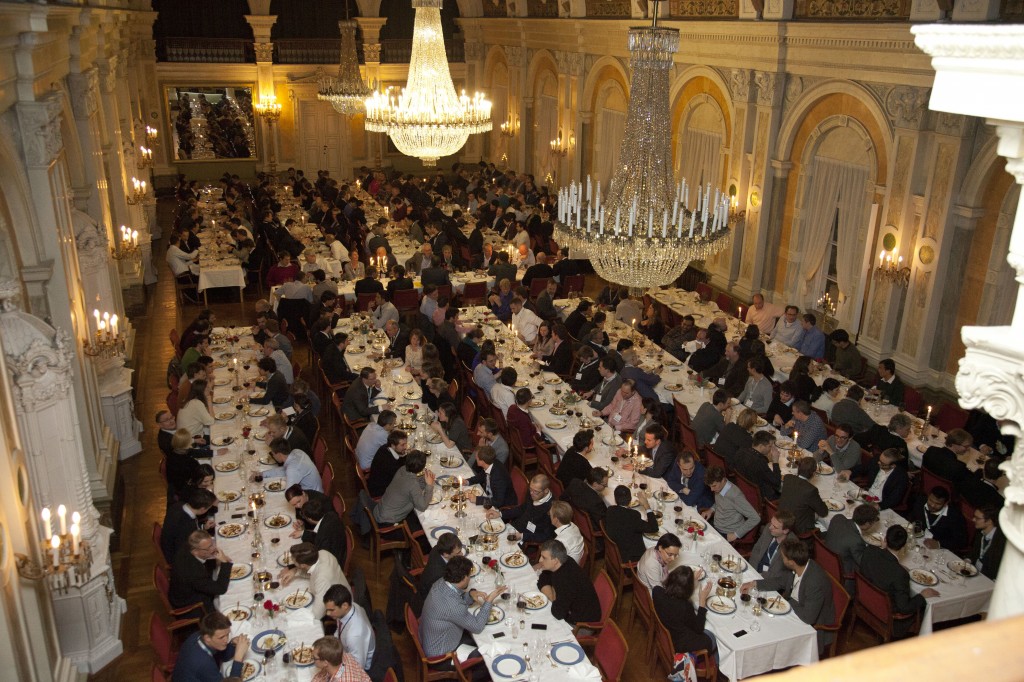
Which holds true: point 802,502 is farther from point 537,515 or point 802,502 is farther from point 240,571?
point 240,571

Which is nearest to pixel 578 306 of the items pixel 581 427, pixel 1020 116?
pixel 581 427

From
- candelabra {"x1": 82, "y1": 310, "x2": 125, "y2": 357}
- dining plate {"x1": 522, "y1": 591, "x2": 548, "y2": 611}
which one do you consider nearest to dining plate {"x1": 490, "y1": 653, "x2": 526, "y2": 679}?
dining plate {"x1": 522, "y1": 591, "x2": 548, "y2": 611}

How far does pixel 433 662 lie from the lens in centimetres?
616

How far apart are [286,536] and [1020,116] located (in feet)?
21.5

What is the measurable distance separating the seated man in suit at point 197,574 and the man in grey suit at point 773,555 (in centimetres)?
415

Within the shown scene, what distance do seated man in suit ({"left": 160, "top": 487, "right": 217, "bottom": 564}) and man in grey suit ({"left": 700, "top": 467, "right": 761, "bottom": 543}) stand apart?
14.8 ft

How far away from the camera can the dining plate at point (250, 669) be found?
18.9ft

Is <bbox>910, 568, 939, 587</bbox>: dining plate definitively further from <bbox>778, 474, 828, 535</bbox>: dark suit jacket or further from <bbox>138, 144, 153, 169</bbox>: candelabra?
<bbox>138, 144, 153, 169</bbox>: candelabra

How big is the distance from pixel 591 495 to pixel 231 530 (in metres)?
3.26

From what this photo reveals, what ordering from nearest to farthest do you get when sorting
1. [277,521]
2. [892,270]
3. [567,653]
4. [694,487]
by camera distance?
[567,653] → [277,521] → [694,487] → [892,270]

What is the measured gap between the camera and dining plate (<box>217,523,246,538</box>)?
7301 millimetres

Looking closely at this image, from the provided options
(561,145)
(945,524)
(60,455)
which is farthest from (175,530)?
(561,145)

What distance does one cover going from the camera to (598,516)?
7.88 metres

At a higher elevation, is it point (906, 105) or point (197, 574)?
point (906, 105)
